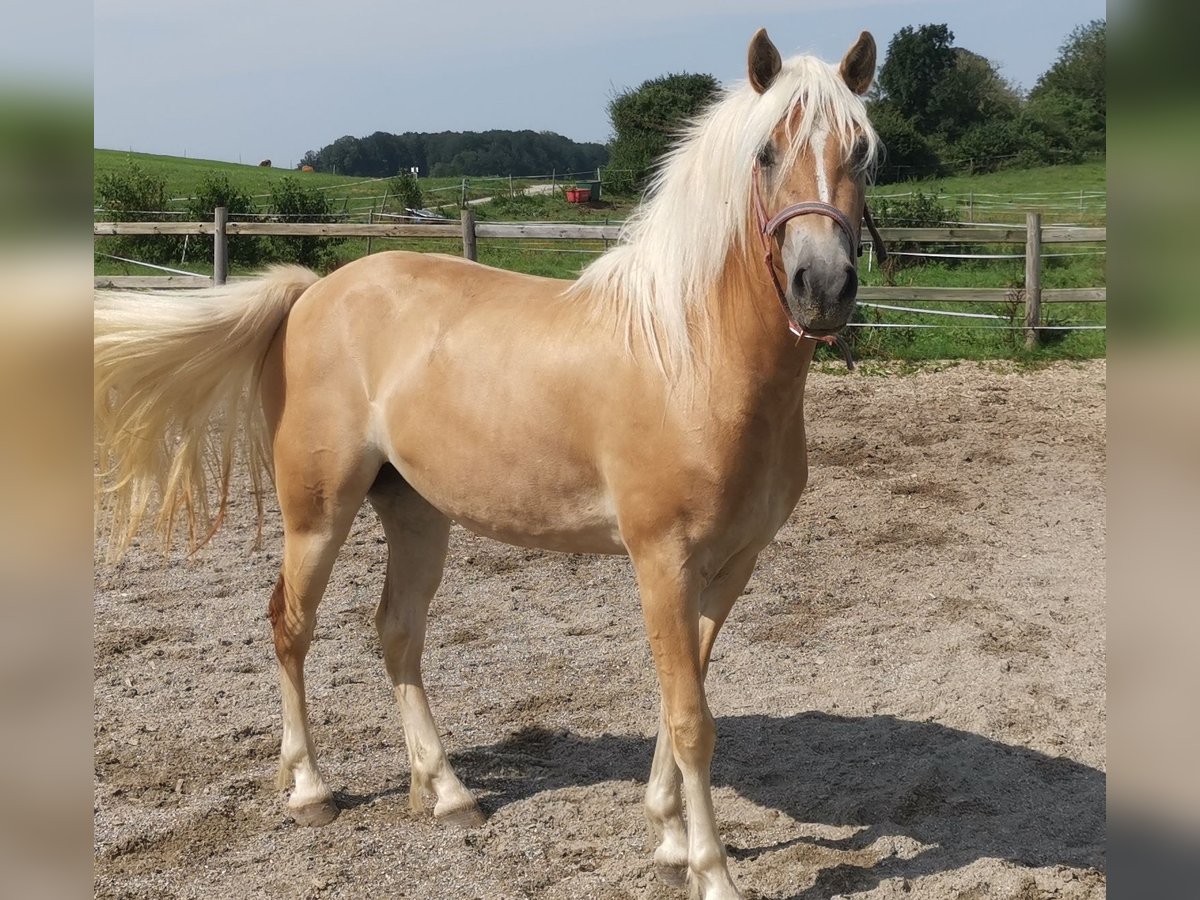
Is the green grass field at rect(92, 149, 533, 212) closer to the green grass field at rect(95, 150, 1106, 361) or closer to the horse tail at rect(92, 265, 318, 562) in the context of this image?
the green grass field at rect(95, 150, 1106, 361)

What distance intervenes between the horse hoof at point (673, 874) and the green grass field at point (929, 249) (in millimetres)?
3382

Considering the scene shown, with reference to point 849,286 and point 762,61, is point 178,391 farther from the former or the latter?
point 849,286

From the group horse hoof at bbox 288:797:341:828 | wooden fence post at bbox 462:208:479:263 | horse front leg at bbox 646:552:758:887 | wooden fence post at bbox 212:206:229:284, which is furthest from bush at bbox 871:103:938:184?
horse hoof at bbox 288:797:341:828

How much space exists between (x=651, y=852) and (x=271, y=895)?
114 centimetres

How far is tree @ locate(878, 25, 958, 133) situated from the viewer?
48.8 metres

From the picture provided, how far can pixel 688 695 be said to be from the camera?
9.14 feet

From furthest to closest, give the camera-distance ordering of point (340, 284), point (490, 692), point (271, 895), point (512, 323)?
point (490, 692), point (340, 284), point (512, 323), point (271, 895)

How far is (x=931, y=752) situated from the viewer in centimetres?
370

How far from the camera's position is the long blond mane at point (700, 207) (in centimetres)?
244

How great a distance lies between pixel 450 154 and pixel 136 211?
77465 millimetres

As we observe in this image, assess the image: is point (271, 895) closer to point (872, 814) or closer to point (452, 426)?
point (452, 426)

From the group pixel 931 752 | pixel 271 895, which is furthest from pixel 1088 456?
pixel 271 895

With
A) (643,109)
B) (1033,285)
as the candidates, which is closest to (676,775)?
(1033,285)

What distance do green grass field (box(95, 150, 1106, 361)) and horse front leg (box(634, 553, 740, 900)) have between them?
3.16 metres
